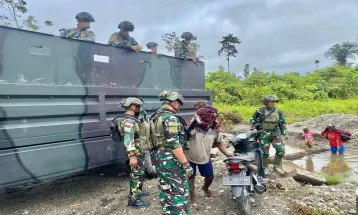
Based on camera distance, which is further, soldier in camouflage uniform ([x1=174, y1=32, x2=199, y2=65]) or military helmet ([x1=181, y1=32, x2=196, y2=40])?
military helmet ([x1=181, y1=32, x2=196, y2=40])

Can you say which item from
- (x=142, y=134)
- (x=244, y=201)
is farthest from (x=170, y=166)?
(x=244, y=201)

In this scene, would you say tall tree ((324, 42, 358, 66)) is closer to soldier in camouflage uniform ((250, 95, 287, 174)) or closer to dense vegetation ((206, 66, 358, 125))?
dense vegetation ((206, 66, 358, 125))

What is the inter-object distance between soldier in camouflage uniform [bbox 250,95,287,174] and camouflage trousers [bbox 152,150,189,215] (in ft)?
7.74

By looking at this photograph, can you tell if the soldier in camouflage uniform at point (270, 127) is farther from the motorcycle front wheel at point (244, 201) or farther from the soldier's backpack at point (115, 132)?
the soldier's backpack at point (115, 132)

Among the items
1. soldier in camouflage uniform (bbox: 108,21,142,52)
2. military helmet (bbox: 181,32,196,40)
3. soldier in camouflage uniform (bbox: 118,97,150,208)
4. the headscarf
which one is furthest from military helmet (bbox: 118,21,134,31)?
the headscarf

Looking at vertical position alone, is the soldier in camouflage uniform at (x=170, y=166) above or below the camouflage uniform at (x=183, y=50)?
below

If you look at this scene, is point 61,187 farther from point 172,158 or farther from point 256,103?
point 256,103

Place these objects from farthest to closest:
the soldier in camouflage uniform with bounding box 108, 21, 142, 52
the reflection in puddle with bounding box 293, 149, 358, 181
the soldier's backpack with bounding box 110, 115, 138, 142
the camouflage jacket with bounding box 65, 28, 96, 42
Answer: the reflection in puddle with bounding box 293, 149, 358, 181, the camouflage jacket with bounding box 65, 28, 96, 42, the soldier in camouflage uniform with bounding box 108, 21, 142, 52, the soldier's backpack with bounding box 110, 115, 138, 142

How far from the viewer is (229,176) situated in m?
3.30

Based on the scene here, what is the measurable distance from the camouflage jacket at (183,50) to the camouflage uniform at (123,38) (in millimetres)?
869

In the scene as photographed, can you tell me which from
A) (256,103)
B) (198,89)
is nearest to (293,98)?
(256,103)

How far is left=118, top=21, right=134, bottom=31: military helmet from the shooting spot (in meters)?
4.64

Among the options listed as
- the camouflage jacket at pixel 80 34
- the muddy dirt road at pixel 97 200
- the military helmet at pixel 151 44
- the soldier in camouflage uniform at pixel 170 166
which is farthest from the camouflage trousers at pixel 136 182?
the military helmet at pixel 151 44

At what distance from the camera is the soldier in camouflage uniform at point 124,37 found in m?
4.52
